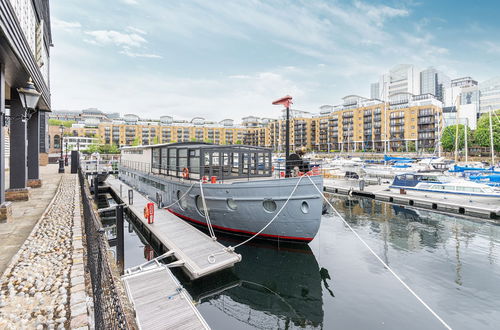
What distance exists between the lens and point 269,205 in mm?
10852

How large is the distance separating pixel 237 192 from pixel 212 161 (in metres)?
2.59

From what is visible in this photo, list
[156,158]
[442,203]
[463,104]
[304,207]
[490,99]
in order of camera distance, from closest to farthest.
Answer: [304,207]
[156,158]
[442,203]
[490,99]
[463,104]

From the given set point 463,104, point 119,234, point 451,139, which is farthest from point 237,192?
point 463,104

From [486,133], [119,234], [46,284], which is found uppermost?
[486,133]

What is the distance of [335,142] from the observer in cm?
9706

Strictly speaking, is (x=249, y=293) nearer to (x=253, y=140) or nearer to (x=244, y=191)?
(x=244, y=191)

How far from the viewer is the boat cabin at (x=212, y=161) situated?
494 inches

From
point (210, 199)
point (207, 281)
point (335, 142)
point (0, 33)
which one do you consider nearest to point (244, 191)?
point (210, 199)

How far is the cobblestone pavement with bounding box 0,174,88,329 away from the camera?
3857 mm

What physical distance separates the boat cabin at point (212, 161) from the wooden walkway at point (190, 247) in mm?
2511

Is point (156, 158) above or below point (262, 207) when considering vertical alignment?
above

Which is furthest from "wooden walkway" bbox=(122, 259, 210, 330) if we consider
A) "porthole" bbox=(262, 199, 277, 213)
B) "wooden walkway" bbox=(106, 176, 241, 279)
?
"porthole" bbox=(262, 199, 277, 213)

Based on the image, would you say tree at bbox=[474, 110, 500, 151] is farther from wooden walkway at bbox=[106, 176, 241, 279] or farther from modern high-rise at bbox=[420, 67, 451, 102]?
modern high-rise at bbox=[420, 67, 451, 102]

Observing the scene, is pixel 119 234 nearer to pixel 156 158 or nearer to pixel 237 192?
pixel 237 192
